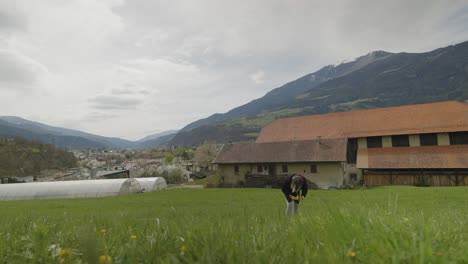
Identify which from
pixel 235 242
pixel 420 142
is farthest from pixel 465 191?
pixel 235 242

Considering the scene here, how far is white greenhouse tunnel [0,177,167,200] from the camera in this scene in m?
41.1

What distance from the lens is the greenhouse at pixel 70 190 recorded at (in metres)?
41.1

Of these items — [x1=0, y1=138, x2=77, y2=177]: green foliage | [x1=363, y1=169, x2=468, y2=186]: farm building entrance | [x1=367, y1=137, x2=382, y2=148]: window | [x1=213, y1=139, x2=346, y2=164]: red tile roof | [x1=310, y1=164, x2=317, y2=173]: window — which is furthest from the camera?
[x1=0, y1=138, x2=77, y2=177]: green foliage

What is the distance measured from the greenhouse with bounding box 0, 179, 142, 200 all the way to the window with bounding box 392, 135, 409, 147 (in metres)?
37.2

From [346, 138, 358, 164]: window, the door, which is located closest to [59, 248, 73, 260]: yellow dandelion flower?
[346, 138, 358, 164]: window

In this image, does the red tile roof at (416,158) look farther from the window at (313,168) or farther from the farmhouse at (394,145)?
the window at (313,168)

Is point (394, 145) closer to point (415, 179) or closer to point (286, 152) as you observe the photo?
point (415, 179)

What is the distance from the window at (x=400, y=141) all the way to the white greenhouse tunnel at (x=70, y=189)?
37230 mm

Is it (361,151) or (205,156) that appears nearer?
(361,151)

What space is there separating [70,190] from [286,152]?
31377 mm

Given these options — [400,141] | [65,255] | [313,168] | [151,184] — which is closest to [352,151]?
[400,141]

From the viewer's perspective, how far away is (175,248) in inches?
87.0

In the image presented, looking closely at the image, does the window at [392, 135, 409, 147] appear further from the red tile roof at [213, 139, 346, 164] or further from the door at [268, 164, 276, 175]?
the door at [268, 164, 276, 175]

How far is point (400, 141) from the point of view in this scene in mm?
41781
